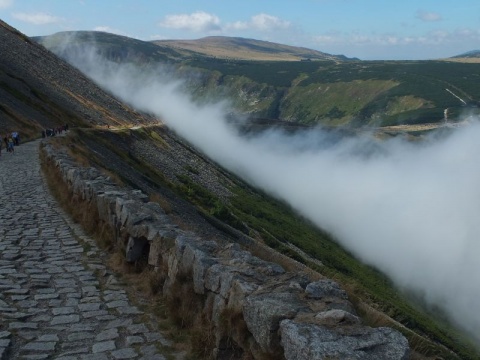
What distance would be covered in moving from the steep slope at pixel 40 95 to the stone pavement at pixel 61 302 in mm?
38196

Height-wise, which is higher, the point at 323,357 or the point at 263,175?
the point at 323,357

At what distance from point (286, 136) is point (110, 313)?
180 metres

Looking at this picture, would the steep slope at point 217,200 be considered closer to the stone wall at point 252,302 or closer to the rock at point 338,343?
the stone wall at point 252,302

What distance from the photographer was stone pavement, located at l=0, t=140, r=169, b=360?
6898mm

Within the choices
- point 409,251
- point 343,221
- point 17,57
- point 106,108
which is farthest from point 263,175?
point 17,57

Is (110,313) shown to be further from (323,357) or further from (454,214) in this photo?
(454,214)

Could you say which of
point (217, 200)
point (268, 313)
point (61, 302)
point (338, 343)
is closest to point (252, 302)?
point (268, 313)

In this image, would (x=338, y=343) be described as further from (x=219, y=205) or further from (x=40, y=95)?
(x=40, y=95)

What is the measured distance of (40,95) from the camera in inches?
2699

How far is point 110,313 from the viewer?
8.22 m

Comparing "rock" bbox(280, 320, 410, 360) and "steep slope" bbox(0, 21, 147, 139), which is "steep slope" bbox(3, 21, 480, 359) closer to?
"steep slope" bbox(0, 21, 147, 139)

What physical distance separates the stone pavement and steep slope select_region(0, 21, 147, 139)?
38196 millimetres

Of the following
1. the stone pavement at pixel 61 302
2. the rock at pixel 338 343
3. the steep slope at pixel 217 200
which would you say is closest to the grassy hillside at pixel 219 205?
the steep slope at pixel 217 200

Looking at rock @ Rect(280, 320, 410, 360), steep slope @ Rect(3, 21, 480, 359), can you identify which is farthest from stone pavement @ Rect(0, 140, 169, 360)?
steep slope @ Rect(3, 21, 480, 359)
